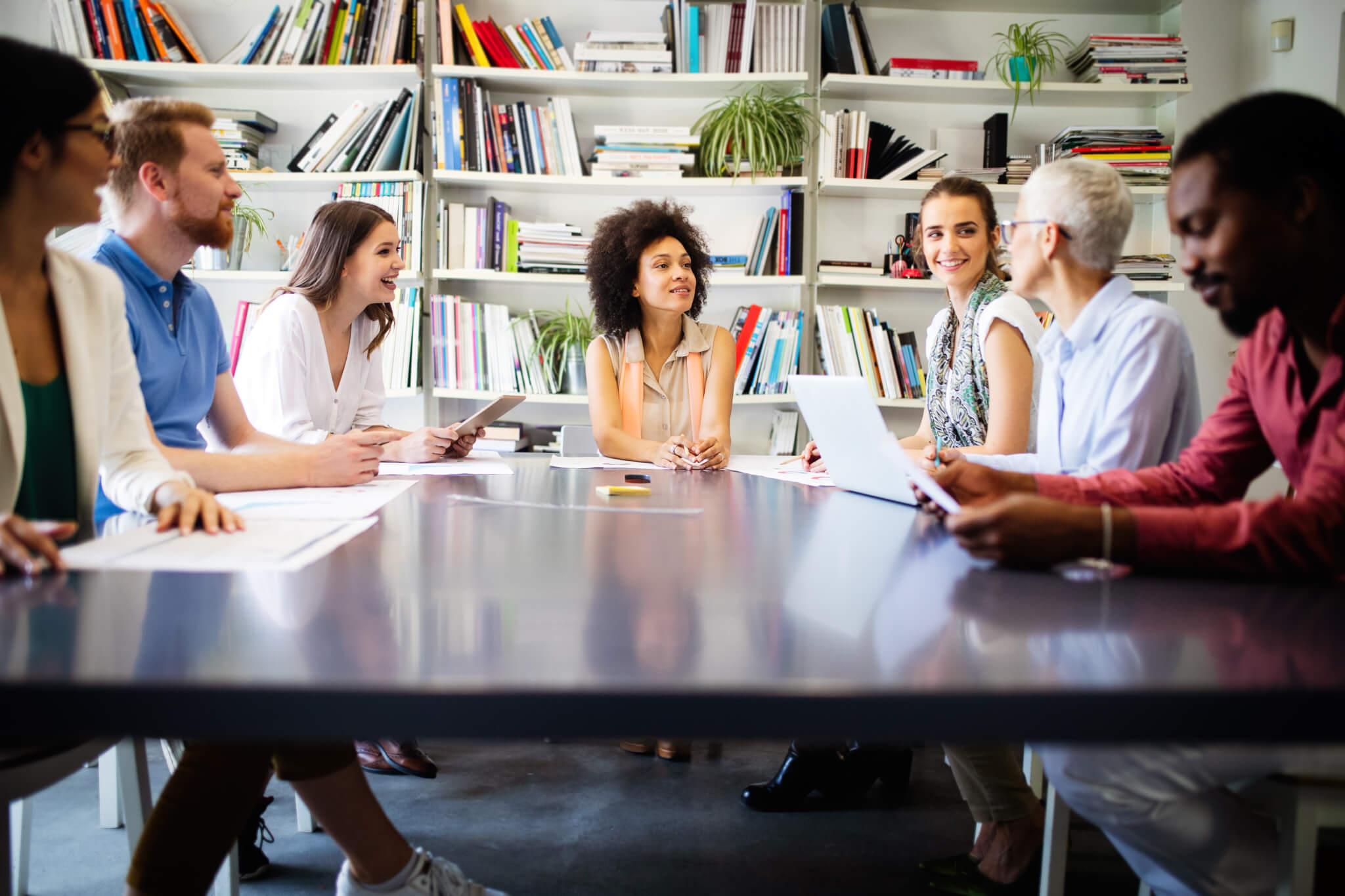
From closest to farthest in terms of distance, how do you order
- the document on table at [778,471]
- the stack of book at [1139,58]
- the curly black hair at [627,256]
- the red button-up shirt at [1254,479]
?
the red button-up shirt at [1254,479] → the document on table at [778,471] → the curly black hair at [627,256] → the stack of book at [1139,58]

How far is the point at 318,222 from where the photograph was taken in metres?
2.41

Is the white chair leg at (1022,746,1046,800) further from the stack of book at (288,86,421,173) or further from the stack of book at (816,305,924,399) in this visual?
the stack of book at (288,86,421,173)

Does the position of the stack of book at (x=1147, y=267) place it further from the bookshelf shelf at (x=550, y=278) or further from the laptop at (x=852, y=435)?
the laptop at (x=852, y=435)

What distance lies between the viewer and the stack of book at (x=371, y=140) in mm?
3287

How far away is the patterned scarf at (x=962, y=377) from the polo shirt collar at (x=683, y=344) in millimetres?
738

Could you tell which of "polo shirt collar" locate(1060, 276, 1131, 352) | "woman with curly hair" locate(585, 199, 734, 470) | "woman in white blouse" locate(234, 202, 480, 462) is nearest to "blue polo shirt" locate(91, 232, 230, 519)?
"woman in white blouse" locate(234, 202, 480, 462)

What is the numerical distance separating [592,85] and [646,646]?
3189mm

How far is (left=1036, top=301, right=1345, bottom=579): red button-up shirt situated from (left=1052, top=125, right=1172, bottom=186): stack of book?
8.13 feet

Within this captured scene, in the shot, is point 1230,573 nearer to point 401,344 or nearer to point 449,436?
point 449,436

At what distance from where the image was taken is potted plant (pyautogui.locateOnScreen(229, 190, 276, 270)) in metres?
3.30

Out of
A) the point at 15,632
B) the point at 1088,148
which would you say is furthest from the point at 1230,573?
the point at 1088,148

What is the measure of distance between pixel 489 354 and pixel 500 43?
1138mm

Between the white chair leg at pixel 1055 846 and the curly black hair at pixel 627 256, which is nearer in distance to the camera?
the white chair leg at pixel 1055 846

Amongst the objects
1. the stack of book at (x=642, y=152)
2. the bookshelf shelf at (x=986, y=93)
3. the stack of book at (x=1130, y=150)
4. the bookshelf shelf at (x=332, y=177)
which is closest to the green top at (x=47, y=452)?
the bookshelf shelf at (x=332, y=177)
